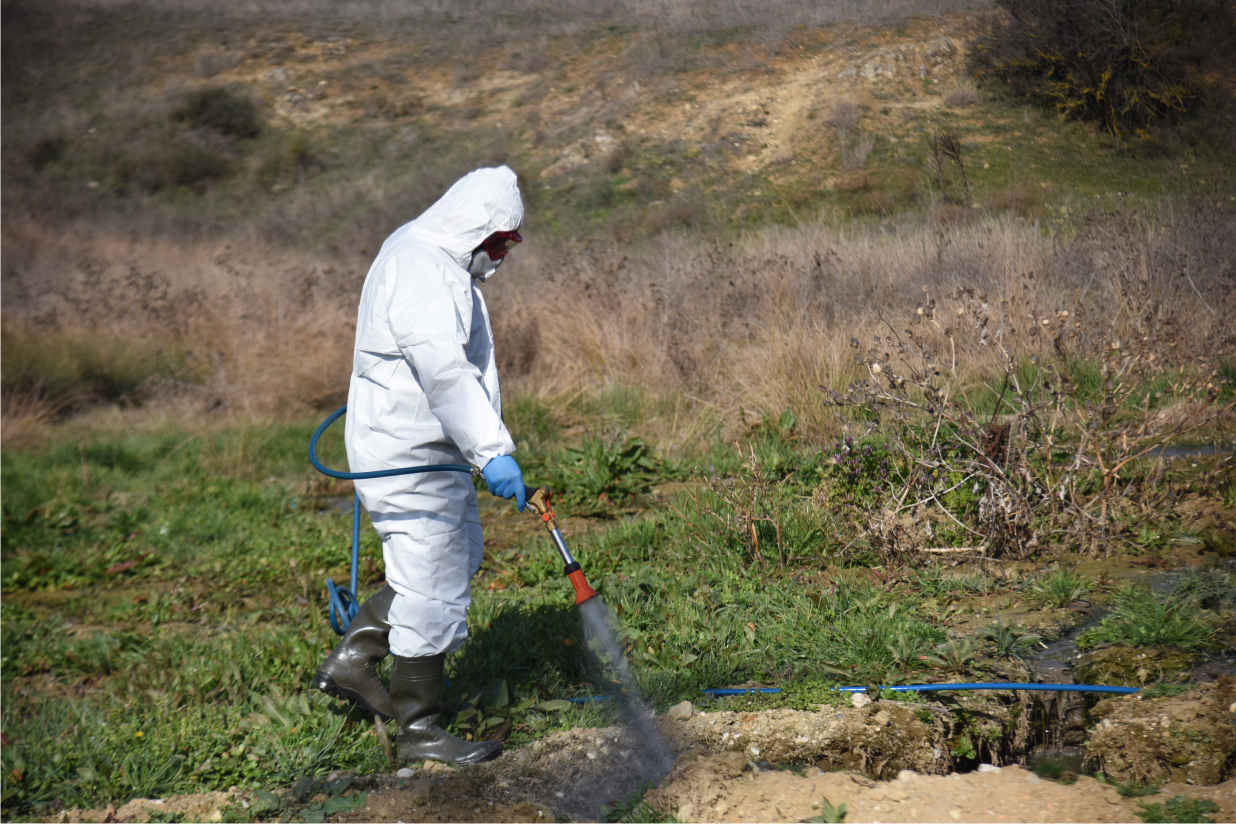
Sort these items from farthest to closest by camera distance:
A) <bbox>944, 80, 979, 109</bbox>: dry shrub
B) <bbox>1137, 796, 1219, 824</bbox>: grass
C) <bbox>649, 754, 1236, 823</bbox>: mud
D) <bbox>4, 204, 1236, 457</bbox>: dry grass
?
<bbox>944, 80, 979, 109</bbox>: dry shrub → <bbox>4, 204, 1236, 457</bbox>: dry grass → <bbox>649, 754, 1236, 823</bbox>: mud → <bbox>1137, 796, 1219, 824</bbox>: grass

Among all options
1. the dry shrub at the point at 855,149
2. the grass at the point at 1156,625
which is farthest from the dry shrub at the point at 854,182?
the grass at the point at 1156,625

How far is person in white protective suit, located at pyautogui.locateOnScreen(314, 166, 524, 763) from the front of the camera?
2.64 meters

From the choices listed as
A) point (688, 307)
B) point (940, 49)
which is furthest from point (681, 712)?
point (688, 307)

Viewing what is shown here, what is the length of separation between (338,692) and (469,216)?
5.82 ft

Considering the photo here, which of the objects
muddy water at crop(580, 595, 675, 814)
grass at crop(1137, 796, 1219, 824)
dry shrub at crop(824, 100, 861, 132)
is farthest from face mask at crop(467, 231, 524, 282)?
dry shrub at crop(824, 100, 861, 132)

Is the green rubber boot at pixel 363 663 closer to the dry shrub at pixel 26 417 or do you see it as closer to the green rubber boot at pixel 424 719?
the green rubber boot at pixel 424 719

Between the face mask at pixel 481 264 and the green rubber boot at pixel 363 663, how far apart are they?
46.1 inches

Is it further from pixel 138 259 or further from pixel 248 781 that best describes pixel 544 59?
pixel 248 781

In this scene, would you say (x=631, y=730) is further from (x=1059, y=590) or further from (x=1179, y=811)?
(x=1059, y=590)

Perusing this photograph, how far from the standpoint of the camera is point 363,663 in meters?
3.06

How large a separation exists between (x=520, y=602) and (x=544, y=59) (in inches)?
287

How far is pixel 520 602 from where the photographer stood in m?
3.94

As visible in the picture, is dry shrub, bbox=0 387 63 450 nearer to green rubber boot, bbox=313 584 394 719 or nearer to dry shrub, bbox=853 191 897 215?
green rubber boot, bbox=313 584 394 719

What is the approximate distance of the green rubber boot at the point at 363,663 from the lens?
304 centimetres
